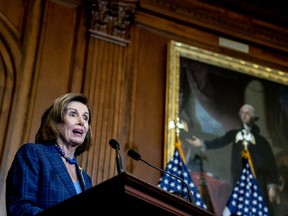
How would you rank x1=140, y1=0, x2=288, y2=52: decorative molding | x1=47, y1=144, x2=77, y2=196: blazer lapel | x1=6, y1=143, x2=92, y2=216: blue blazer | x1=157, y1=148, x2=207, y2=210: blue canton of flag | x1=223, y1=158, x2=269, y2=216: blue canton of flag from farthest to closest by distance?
x1=140, y1=0, x2=288, y2=52: decorative molding, x1=223, y1=158, x2=269, y2=216: blue canton of flag, x1=157, y1=148, x2=207, y2=210: blue canton of flag, x1=47, y1=144, x2=77, y2=196: blazer lapel, x1=6, y1=143, x2=92, y2=216: blue blazer

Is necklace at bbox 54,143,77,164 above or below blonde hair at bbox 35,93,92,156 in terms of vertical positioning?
below

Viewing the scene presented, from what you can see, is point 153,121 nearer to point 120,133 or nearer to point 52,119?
point 120,133

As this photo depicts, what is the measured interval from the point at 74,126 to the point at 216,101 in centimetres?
366

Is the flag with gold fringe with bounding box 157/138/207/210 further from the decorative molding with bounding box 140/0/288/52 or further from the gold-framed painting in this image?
the decorative molding with bounding box 140/0/288/52

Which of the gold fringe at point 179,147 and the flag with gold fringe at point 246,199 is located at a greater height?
the gold fringe at point 179,147

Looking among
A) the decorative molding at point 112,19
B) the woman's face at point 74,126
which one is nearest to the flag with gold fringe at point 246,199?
the decorative molding at point 112,19

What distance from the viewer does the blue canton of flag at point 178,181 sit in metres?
5.67

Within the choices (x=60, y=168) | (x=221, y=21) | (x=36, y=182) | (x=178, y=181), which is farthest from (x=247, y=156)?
(x=36, y=182)

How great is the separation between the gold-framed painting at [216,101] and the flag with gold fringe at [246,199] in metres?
0.20

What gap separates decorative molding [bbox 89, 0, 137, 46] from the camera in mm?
6332

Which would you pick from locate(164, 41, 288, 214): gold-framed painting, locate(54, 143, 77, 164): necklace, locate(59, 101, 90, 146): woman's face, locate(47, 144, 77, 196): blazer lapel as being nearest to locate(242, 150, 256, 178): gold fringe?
locate(164, 41, 288, 214): gold-framed painting

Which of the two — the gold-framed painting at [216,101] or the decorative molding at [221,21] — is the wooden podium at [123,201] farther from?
the decorative molding at [221,21]

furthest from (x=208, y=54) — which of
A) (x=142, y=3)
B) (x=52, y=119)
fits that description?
(x=52, y=119)

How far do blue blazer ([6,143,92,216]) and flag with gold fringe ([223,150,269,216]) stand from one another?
3286 mm
